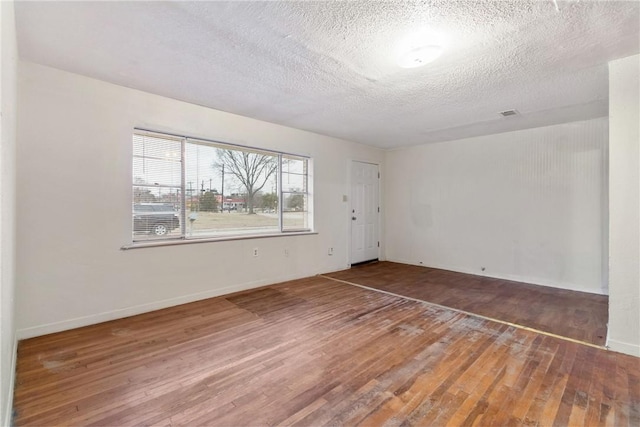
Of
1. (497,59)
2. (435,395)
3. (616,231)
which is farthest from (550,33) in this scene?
(435,395)

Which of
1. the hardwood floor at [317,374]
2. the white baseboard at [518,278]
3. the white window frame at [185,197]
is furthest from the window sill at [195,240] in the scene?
the white baseboard at [518,278]

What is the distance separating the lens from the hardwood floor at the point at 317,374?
5.49ft

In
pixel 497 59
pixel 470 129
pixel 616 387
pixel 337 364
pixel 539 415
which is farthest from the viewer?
pixel 470 129

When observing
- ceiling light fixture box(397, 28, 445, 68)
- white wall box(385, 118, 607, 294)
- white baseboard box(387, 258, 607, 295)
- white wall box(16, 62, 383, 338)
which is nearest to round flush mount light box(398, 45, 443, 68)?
ceiling light fixture box(397, 28, 445, 68)

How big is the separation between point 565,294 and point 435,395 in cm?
343

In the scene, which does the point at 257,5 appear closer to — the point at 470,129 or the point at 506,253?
the point at 470,129

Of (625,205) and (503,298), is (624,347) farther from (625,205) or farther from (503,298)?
(503,298)

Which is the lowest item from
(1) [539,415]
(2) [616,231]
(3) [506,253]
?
(1) [539,415]

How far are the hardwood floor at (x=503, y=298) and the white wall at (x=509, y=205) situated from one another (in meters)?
0.38

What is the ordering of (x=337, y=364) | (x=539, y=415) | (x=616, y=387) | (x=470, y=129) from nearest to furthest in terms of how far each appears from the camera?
(x=539, y=415) < (x=616, y=387) < (x=337, y=364) < (x=470, y=129)

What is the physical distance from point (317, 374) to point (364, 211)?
4.24 metres

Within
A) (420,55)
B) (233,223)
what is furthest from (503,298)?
(233,223)

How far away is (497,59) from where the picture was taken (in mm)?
2412

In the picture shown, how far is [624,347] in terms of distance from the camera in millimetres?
2383
